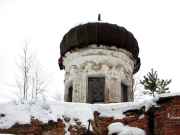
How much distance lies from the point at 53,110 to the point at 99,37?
3.64 metres

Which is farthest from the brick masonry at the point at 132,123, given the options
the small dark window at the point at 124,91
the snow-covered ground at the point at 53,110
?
the small dark window at the point at 124,91

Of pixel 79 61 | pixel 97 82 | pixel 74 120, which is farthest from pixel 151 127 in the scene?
pixel 79 61

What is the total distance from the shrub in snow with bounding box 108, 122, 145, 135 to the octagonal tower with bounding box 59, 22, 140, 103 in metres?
2.68

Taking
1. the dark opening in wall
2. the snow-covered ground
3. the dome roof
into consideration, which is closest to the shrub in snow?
the snow-covered ground

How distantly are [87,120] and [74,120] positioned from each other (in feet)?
0.91

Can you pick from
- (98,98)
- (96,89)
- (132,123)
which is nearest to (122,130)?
(132,123)

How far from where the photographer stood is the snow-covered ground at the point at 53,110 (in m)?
8.62

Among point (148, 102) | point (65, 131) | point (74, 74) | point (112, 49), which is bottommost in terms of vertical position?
point (65, 131)

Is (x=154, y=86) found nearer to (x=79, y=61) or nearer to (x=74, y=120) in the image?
(x=79, y=61)

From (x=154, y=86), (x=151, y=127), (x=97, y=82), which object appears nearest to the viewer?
(x=151, y=127)

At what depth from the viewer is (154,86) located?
1755cm

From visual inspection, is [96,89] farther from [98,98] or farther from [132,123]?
[132,123]

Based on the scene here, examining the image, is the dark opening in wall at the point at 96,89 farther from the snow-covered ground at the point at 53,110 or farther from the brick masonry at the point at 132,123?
the brick masonry at the point at 132,123

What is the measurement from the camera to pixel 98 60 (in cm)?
1163
